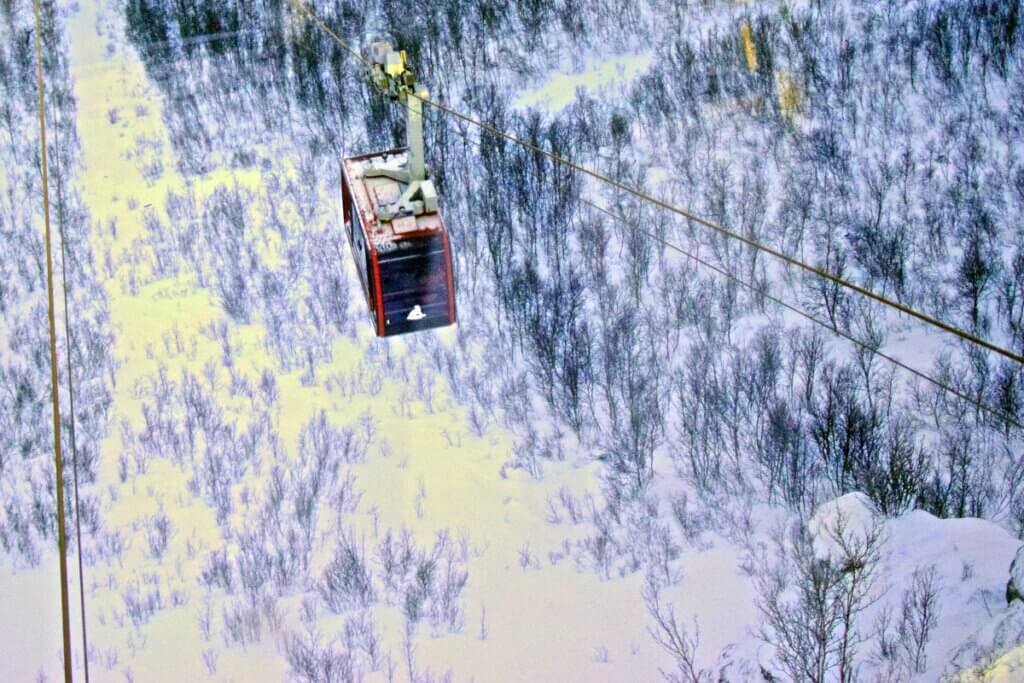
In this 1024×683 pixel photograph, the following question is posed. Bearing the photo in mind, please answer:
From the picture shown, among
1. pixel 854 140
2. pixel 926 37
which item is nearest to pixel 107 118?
pixel 854 140

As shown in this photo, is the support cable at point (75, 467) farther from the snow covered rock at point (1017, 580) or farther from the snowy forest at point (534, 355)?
the snow covered rock at point (1017, 580)

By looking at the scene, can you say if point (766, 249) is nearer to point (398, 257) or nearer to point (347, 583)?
point (398, 257)

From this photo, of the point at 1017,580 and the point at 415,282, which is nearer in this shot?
the point at 1017,580

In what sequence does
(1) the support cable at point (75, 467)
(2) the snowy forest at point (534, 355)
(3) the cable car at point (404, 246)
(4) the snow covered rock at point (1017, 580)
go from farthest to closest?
(2) the snowy forest at point (534, 355)
(3) the cable car at point (404, 246)
(4) the snow covered rock at point (1017, 580)
(1) the support cable at point (75, 467)

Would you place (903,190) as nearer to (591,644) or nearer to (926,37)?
(926,37)

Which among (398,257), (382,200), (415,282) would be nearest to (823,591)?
(415,282)

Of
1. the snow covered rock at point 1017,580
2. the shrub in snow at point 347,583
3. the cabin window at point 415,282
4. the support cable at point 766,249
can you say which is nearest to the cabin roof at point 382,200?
the cabin window at point 415,282

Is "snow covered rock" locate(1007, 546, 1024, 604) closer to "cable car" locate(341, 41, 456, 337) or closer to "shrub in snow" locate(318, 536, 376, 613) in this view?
"cable car" locate(341, 41, 456, 337)
